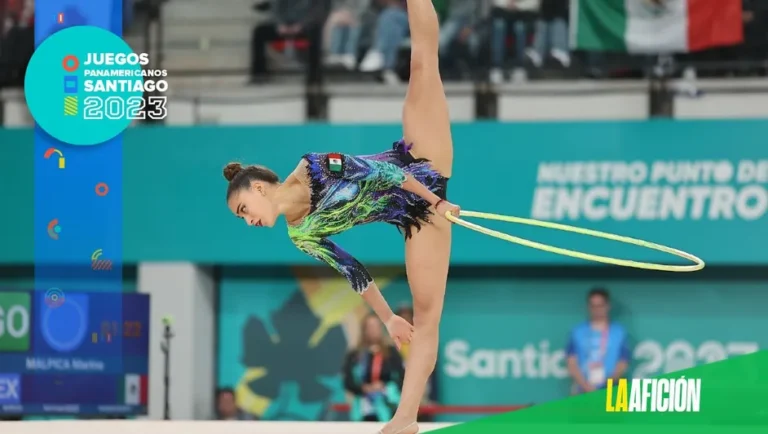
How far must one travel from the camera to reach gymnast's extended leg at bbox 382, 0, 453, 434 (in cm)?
498

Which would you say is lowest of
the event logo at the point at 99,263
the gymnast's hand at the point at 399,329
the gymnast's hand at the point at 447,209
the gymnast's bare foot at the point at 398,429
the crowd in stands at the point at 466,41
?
the gymnast's bare foot at the point at 398,429

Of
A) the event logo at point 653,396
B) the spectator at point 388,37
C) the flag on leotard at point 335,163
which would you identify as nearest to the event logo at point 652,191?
the spectator at point 388,37

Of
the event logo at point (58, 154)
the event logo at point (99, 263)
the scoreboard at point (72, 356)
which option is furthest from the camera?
the scoreboard at point (72, 356)

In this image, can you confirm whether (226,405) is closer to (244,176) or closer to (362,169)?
(244,176)

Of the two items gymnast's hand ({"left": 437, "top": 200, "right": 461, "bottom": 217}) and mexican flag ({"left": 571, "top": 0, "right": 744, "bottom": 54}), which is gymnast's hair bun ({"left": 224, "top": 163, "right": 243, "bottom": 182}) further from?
mexican flag ({"left": 571, "top": 0, "right": 744, "bottom": 54})

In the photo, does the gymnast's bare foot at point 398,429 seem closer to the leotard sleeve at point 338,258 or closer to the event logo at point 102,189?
the leotard sleeve at point 338,258

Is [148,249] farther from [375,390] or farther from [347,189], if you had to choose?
[347,189]

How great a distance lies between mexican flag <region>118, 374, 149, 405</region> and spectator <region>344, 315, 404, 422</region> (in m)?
1.24

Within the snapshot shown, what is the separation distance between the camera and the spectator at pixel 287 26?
736 cm

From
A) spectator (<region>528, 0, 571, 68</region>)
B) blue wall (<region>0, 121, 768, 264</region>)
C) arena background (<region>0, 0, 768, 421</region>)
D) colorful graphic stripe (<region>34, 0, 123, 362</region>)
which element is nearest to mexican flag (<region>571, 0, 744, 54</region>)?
spectator (<region>528, 0, 571, 68</region>)

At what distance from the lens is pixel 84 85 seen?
5.98m

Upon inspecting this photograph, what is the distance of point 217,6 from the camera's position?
23.5ft

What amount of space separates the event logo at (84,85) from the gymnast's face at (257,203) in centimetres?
160

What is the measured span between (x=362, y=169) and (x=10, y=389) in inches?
144
